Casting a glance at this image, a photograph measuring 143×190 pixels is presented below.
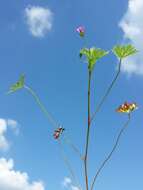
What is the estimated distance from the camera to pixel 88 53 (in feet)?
16.1

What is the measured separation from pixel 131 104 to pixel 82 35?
1.13 meters

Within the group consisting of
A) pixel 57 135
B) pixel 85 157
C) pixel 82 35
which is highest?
pixel 82 35

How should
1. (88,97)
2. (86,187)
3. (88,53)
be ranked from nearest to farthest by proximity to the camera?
(86,187), (88,97), (88,53)

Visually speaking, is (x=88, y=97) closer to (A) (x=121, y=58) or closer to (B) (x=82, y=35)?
(A) (x=121, y=58)

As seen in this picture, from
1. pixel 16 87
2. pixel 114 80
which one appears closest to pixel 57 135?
pixel 16 87

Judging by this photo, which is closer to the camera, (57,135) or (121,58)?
(121,58)

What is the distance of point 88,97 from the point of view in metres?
4.59

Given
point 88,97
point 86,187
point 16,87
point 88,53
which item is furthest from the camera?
point 16,87

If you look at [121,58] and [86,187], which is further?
[121,58]

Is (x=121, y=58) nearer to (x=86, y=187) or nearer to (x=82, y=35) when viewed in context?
(x=82, y=35)

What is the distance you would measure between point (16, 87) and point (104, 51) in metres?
1.35

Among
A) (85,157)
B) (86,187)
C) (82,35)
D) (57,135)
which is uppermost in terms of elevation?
(82,35)

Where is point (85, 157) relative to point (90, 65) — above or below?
below

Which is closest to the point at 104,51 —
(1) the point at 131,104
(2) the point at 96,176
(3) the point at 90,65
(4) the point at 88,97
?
(3) the point at 90,65
